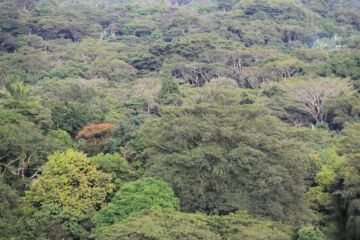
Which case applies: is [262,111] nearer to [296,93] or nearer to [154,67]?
[296,93]

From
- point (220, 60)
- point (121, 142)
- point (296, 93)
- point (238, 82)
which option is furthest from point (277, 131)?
point (220, 60)

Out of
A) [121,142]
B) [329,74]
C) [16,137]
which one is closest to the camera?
[16,137]

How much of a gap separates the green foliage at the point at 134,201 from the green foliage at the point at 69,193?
2.65 feet

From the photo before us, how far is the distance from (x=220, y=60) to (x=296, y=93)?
14785 mm

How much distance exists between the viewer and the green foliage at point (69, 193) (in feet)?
68.7

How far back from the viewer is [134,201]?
20.9m

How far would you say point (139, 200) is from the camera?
68.4 feet

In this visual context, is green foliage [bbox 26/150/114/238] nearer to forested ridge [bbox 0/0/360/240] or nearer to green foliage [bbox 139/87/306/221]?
forested ridge [bbox 0/0/360/240]

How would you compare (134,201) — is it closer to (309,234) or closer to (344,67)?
(309,234)

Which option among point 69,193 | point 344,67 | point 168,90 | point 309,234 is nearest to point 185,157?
point 69,193

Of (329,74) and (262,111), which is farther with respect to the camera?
(329,74)

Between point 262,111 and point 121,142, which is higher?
point 262,111

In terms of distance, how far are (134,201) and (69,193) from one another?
267 centimetres

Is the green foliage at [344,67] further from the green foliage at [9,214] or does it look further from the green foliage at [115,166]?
the green foliage at [9,214]
